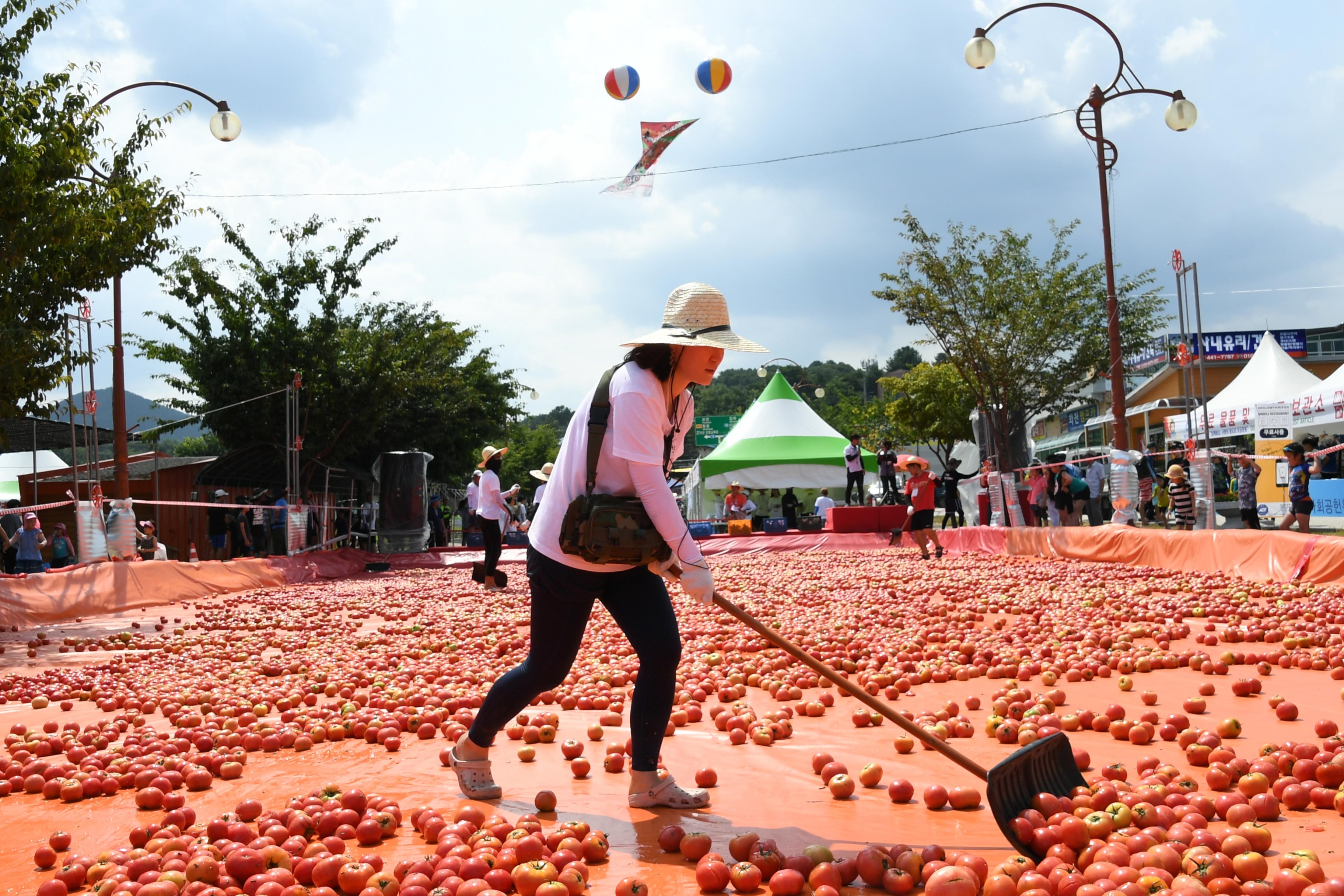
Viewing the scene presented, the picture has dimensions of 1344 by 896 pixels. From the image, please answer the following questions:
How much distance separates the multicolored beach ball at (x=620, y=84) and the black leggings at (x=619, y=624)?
426 inches

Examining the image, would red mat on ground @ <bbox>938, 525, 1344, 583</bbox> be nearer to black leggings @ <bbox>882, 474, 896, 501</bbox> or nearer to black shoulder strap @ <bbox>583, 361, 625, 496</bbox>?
black leggings @ <bbox>882, 474, 896, 501</bbox>

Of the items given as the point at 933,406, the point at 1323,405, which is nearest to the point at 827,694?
the point at 1323,405

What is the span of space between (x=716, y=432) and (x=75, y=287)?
163 feet

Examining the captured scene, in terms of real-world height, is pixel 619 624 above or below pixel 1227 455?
below

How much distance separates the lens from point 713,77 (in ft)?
41.5

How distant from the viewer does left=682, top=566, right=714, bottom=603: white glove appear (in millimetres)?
3150

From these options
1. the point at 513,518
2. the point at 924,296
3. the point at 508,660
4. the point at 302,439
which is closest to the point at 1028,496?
the point at 924,296

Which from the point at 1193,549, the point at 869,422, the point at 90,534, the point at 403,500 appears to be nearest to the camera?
the point at 1193,549

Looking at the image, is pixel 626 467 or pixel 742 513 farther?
pixel 742 513

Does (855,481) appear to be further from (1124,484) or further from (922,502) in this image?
(1124,484)

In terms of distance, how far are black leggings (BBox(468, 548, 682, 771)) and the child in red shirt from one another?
11513 millimetres

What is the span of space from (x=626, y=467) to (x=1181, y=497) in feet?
41.6

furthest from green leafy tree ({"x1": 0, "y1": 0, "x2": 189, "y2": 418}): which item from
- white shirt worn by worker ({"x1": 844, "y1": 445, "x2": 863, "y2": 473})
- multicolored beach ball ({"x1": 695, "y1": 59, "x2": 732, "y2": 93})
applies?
white shirt worn by worker ({"x1": 844, "y1": 445, "x2": 863, "y2": 473})

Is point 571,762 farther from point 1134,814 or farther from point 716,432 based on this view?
point 716,432
